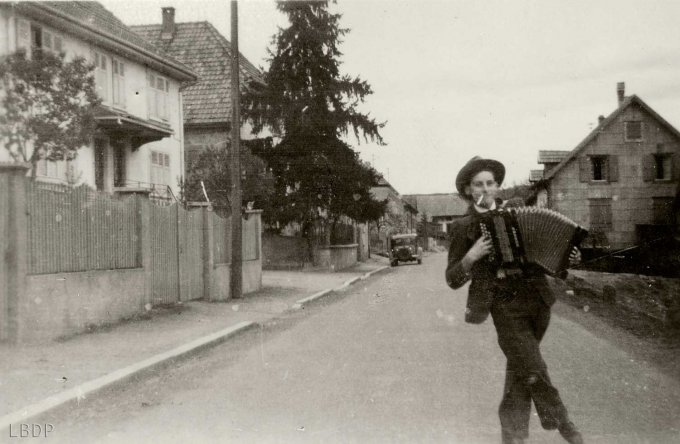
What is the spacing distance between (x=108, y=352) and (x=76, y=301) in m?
1.66

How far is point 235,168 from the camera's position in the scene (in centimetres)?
1633

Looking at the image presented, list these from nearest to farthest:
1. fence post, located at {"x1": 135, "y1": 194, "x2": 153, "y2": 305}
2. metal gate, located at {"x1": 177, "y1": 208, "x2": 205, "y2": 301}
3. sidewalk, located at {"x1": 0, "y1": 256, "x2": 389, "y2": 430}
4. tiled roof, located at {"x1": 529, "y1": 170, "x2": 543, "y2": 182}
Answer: sidewalk, located at {"x1": 0, "y1": 256, "x2": 389, "y2": 430}, fence post, located at {"x1": 135, "y1": 194, "x2": 153, "y2": 305}, metal gate, located at {"x1": 177, "y1": 208, "x2": 205, "y2": 301}, tiled roof, located at {"x1": 529, "y1": 170, "x2": 543, "y2": 182}

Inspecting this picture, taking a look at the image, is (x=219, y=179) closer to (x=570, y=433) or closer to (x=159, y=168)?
(x=159, y=168)

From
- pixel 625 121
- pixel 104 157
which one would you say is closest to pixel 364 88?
pixel 104 157

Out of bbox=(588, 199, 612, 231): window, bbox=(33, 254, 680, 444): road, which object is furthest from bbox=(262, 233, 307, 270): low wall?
bbox=(588, 199, 612, 231): window

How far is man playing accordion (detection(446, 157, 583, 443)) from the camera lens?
4.44m

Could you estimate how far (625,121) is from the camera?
46.2 m

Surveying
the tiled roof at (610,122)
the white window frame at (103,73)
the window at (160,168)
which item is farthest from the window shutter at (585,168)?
the white window frame at (103,73)

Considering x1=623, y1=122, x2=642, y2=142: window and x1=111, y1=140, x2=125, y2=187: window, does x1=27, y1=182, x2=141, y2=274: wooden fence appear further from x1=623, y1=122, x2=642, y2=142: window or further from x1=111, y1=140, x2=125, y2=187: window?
x1=623, y1=122, x2=642, y2=142: window

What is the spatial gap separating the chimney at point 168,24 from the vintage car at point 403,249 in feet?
57.4

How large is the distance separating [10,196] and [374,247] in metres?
54.4

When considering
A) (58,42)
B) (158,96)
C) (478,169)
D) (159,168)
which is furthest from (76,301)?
(158,96)

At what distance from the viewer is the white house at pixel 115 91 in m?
19.3

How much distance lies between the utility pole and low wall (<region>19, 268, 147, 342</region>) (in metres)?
4.02
